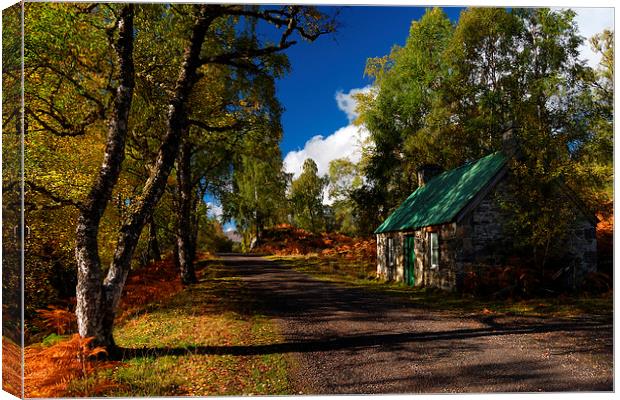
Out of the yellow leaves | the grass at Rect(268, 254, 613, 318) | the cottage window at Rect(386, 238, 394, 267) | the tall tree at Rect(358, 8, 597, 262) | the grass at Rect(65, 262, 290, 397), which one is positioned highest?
the tall tree at Rect(358, 8, 597, 262)

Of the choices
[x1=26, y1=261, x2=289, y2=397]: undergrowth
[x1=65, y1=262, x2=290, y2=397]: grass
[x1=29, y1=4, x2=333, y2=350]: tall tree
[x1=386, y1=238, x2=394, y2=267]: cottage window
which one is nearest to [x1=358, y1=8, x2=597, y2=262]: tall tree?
[x1=386, y1=238, x2=394, y2=267]: cottage window

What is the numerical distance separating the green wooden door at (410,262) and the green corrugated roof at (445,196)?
641 millimetres

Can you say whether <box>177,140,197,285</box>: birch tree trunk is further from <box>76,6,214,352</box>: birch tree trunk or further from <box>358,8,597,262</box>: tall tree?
<box>76,6,214,352</box>: birch tree trunk

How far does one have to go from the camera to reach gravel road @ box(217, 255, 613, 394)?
6.23 metres

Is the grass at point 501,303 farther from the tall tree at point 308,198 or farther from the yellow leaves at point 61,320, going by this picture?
the tall tree at point 308,198

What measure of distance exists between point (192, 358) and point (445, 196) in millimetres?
13241

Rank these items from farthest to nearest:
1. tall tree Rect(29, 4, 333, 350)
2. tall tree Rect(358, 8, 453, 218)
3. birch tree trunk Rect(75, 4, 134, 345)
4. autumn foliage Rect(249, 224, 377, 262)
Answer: autumn foliage Rect(249, 224, 377, 262) < tall tree Rect(358, 8, 453, 218) < tall tree Rect(29, 4, 333, 350) < birch tree trunk Rect(75, 4, 134, 345)

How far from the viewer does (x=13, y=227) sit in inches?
241

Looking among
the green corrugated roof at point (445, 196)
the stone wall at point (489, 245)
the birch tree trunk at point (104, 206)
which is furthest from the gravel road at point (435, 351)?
the green corrugated roof at point (445, 196)

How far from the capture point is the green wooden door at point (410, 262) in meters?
18.0

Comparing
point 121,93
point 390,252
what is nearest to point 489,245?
point 390,252

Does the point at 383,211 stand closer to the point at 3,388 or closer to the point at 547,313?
the point at 547,313

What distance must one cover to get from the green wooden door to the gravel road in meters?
6.37

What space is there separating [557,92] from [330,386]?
12.3 meters
